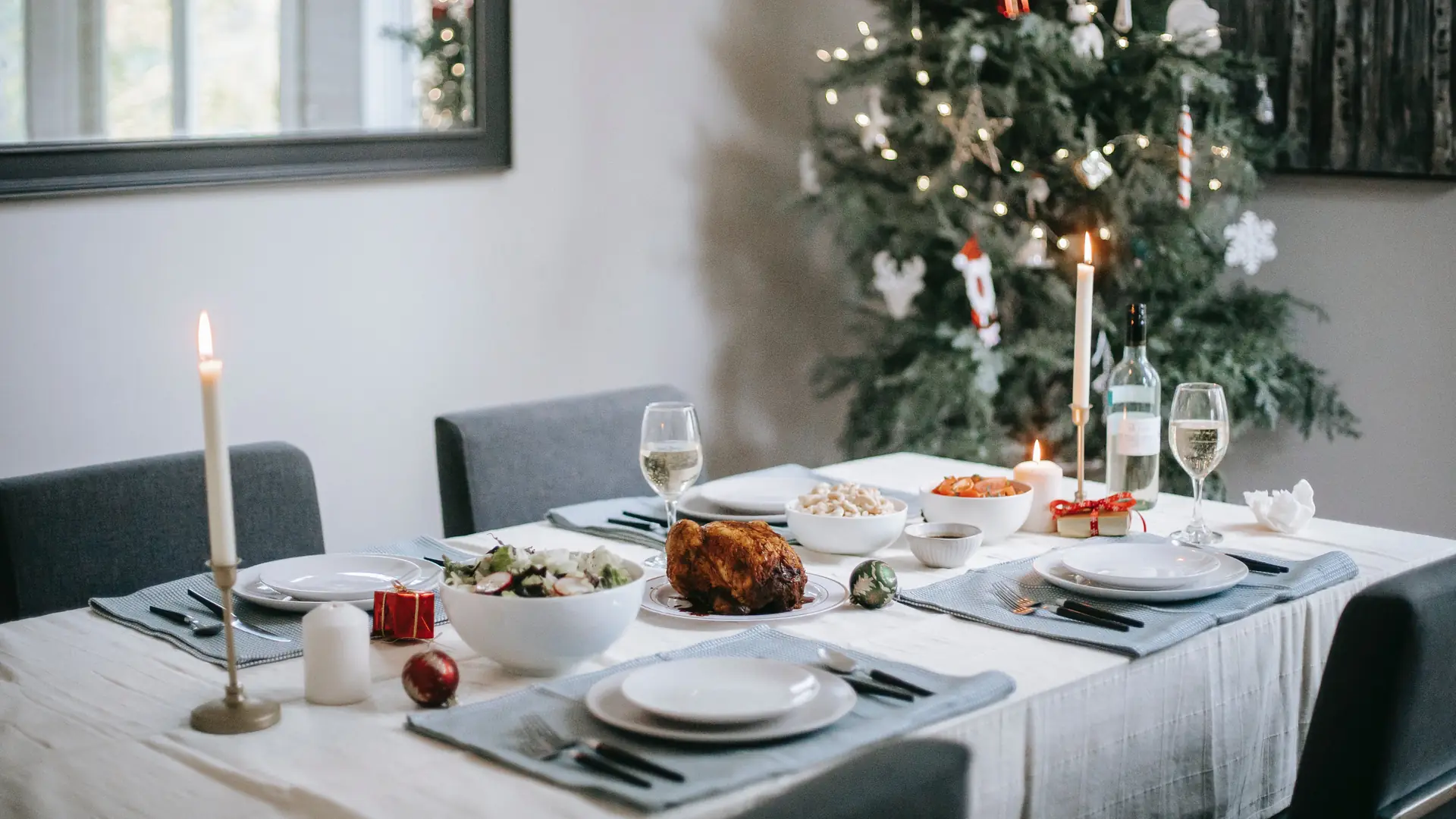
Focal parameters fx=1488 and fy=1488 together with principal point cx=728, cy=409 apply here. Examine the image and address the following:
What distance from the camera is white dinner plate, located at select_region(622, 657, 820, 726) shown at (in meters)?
1.11

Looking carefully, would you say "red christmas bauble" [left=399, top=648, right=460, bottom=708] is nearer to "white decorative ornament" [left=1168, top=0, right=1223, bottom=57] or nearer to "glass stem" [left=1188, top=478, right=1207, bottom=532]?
"glass stem" [left=1188, top=478, right=1207, bottom=532]

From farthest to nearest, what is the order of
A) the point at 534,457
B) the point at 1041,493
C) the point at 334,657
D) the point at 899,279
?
1. the point at 899,279
2. the point at 534,457
3. the point at 1041,493
4. the point at 334,657

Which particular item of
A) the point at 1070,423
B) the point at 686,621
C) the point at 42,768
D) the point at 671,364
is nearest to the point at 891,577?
the point at 686,621

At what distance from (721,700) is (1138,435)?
89 centimetres

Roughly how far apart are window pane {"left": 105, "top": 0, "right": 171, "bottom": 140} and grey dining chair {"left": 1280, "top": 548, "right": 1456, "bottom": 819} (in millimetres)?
2242

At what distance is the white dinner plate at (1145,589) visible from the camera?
1.48 meters

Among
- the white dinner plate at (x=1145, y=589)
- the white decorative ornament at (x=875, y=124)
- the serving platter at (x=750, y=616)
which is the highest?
the white decorative ornament at (x=875, y=124)

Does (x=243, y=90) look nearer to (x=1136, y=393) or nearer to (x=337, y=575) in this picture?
(x=337, y=575)

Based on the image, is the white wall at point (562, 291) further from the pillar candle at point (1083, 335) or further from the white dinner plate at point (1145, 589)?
the white dinner plate at point (1145, 589)

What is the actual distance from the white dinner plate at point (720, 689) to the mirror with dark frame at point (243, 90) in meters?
1.88

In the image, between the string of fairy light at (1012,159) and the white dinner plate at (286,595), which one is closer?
the white dinner plate at (286,595)

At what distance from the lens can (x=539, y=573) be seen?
129 centimetres

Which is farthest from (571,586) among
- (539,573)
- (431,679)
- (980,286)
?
(980,286)

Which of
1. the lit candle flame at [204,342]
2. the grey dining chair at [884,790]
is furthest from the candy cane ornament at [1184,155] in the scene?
the lit candle flame at [204,342]
